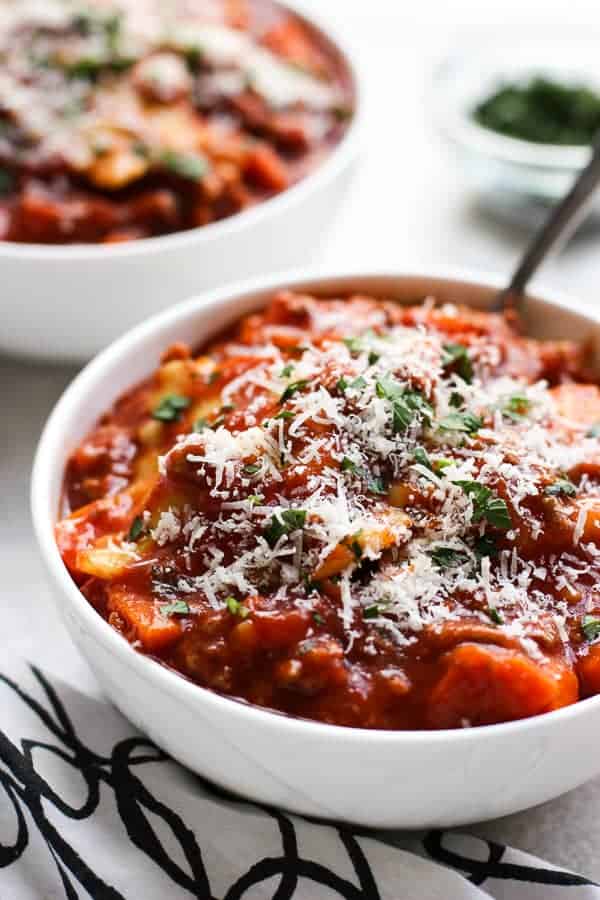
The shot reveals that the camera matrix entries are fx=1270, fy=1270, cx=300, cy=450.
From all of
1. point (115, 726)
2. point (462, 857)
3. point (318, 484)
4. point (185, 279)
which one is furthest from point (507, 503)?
point (185, 279)

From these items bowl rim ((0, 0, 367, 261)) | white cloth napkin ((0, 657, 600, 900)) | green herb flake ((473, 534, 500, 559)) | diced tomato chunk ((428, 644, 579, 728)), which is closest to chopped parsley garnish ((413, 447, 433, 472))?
green herb flake ((473, 534, 500, 559))

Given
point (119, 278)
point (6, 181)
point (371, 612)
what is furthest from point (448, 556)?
point (6, 181)

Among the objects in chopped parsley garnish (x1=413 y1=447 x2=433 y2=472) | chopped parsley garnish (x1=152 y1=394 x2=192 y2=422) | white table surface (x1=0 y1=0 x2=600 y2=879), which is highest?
chopped parsley garnish (x1=413 y1=447 x2=433 y2=472)

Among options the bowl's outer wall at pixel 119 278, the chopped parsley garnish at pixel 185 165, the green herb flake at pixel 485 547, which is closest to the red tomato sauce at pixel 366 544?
the green herb flake at pixel 485 547

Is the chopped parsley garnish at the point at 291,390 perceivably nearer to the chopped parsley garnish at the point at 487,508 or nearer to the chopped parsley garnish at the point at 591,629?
the chopped parsley garnish at the point at 487,508

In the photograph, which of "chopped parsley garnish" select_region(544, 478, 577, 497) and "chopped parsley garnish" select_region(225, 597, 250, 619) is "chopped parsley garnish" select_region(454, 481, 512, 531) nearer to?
"chopped parsley garnish" select_region(544, 478, 577, 497)

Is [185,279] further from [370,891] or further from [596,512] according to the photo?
[370,891]
